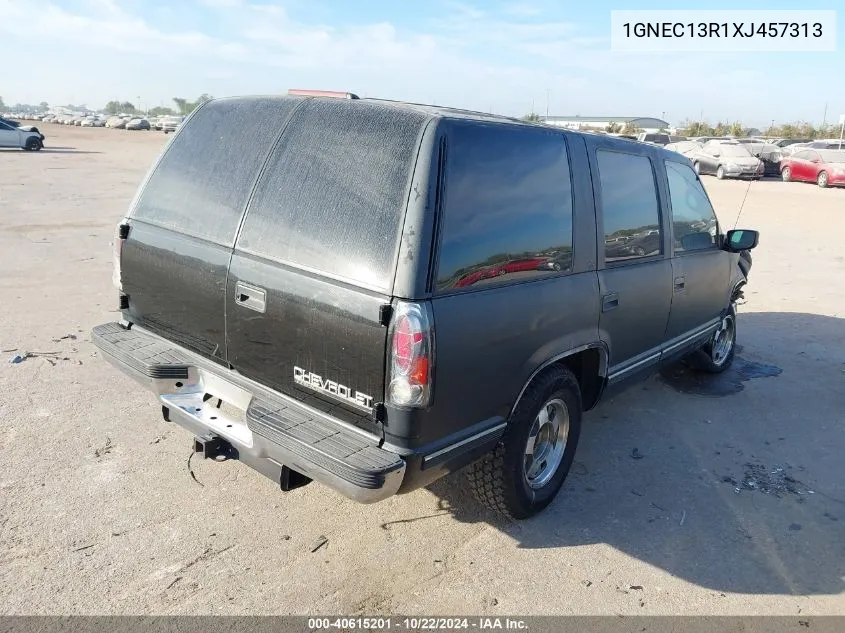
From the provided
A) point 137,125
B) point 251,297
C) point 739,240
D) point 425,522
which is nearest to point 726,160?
point 739,240

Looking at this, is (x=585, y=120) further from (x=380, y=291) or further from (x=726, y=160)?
(x=726, y=160)

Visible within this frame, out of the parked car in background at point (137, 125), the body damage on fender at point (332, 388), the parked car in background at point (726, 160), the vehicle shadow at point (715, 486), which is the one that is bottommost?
the vehicle shadow at point (715, 486)

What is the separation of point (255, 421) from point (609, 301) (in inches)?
80.7

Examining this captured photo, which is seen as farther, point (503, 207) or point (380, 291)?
point (503, 207)

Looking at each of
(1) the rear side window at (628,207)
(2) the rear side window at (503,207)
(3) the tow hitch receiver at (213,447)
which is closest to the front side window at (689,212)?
(1) the rear side window at (628,207)

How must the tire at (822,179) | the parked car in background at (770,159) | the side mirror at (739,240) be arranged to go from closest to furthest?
the side mirror at (739,240) → the tire at (822,179) → the parked car in background at (770,159)

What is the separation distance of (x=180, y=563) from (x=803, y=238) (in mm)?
14308

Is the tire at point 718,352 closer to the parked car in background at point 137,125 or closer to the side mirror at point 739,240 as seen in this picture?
the side mirror at point 739,240

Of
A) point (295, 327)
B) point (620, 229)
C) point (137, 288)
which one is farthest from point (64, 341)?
point (620, 229)

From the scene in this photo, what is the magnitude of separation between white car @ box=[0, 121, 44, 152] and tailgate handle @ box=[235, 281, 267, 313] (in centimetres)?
3293

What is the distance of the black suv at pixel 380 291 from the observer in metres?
2.70

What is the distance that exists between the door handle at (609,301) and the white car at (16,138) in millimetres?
33418

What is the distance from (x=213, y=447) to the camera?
121 inches

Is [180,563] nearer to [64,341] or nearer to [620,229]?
[620,229]
